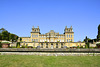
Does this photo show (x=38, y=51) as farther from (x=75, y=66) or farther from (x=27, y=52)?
(x=75, y=66)

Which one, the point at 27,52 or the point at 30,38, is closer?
the point at 27,52

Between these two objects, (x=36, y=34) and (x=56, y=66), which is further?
(x=36, y=34)

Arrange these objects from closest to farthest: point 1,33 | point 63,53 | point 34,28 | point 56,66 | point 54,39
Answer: point 56,66, point 63,53, point 1,33, point 54,39, point 34,28

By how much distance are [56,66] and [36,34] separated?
245 ft

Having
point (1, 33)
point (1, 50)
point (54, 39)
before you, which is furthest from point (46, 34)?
point (1, 50)

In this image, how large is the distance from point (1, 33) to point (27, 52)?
60611mm

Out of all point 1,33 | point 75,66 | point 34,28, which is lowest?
point 75,66

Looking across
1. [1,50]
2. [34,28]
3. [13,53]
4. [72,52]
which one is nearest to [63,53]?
[72,52]

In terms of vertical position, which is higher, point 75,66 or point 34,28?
point 34,28

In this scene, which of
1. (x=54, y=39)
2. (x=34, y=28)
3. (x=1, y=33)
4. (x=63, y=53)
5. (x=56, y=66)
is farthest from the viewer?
(x=34, y=28)

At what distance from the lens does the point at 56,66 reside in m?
4.70

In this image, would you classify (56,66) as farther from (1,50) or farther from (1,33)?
(1,33)

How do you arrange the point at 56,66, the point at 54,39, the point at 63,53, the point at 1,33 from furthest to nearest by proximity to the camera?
the point at 54,39, the point at 1,33, the point at 63,53, the point at 56,66

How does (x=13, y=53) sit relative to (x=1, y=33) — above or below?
below
